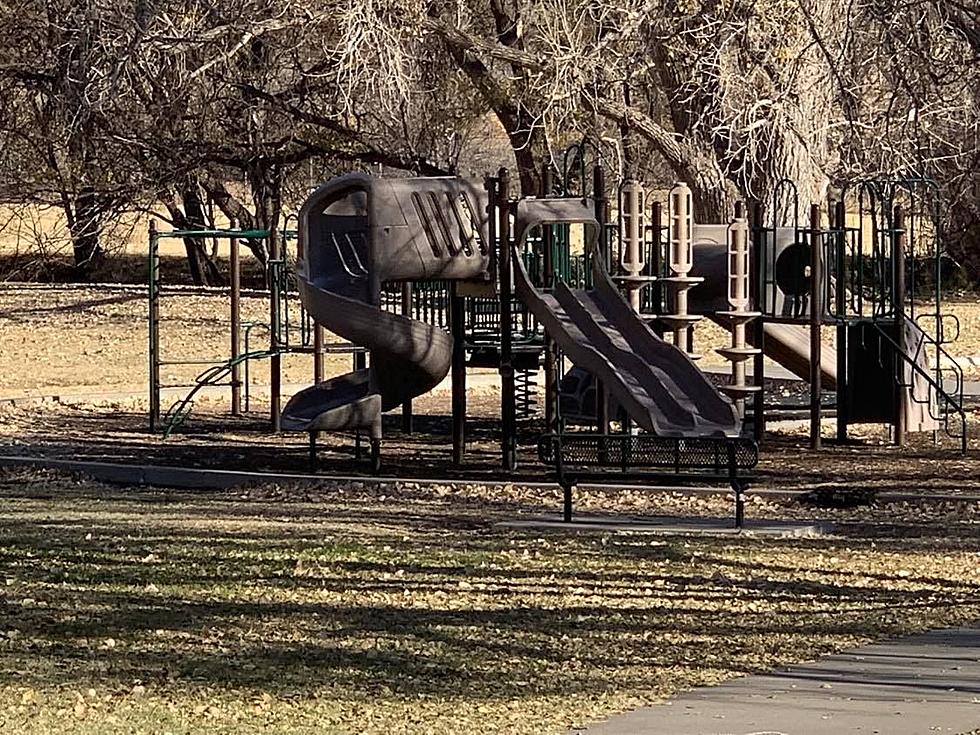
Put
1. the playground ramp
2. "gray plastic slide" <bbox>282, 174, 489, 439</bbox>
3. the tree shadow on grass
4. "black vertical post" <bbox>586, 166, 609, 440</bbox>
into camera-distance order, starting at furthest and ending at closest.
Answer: "black vertical post" <bbox>586, 166, 609, 440</bbox>
"gray plastic slide" <bbox>282, 174, 489, 439</bbox>
the playground ramp
the tree shadow on grass

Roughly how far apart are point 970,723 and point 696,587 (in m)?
3.37

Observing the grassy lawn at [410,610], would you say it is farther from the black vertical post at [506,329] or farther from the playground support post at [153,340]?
the playground support post at [153,340]

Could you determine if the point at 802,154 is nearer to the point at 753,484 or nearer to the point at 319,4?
the point at 319,4

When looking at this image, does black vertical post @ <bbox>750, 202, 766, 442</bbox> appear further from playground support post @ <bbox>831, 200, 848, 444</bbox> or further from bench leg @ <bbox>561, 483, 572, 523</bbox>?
bench leg @ <bbox>561, 483, 572, 523</bbox>

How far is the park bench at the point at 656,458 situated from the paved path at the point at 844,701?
3.91 metres

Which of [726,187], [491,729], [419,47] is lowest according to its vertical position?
[491,729]

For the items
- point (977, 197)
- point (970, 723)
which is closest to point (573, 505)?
point (970, 723)

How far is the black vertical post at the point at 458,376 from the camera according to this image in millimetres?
16875

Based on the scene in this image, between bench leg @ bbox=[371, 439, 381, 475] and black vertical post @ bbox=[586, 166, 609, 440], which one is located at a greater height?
black vertical post @ bbox=[586, 166, 609, 440]

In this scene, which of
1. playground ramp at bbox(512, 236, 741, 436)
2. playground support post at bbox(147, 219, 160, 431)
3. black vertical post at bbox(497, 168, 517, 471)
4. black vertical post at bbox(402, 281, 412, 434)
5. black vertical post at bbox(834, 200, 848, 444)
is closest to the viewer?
playground ramp at bbox(512, 236, 741, 436)

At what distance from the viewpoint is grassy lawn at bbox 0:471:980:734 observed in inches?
312

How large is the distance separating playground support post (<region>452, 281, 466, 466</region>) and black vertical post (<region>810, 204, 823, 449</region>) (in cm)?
311

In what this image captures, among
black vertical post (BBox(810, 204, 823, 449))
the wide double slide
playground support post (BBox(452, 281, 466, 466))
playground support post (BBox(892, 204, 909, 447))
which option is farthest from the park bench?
playground support post (BBox(892, 204, 909, 447))

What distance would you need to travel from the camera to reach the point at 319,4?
79.1ft
